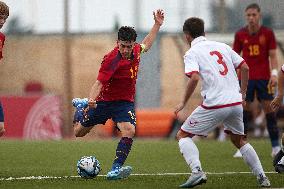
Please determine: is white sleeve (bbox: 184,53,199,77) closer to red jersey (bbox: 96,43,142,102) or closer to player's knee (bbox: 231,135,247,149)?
player's knee (bbox: 231,135,247,149)

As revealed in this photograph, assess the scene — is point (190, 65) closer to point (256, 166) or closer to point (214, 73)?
point (214, 73)

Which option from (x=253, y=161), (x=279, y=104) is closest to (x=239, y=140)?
(x=253, y=161)

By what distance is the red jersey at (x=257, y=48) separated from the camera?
695 inches

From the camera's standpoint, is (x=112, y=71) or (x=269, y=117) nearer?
(x=112, y=71)

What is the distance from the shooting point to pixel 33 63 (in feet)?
109

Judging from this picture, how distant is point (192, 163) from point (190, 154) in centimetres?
11


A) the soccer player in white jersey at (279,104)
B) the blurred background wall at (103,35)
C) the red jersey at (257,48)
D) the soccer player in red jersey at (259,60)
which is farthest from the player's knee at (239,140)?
the blurred background wall at (103,35)

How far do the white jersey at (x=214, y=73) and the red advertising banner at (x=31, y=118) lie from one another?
46.9 feet

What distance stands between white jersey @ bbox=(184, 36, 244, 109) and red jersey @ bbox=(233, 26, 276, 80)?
20.5 ft

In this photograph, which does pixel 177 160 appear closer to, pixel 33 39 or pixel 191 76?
pixel 191 76

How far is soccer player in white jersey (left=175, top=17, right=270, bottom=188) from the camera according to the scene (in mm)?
11305

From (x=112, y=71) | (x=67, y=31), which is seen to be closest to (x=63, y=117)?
(x=67, y=31)

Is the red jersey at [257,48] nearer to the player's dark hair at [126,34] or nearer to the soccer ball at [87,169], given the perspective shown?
the player's dark hair at [126,34]

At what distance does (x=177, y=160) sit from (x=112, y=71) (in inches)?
164
